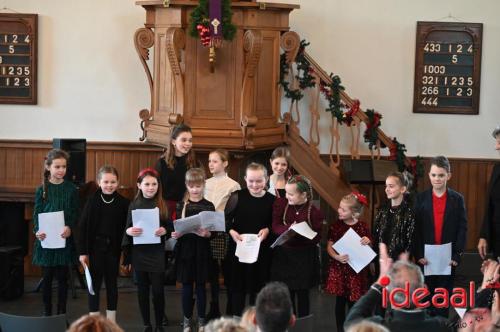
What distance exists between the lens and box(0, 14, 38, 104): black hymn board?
9.38 m

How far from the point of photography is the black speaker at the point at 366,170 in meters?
8.67

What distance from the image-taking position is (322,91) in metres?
8.95

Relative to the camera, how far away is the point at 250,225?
654 cm

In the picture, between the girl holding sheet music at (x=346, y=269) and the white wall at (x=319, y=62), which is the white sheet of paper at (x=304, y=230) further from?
the white wall at (x=319, y=62)

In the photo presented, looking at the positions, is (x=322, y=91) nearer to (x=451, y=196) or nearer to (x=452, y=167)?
(x=452, y=167)

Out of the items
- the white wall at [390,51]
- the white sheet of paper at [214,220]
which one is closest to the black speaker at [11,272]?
the white sheet of paper at [214,220]

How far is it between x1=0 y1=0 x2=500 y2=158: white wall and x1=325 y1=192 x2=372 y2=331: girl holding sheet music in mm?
3144

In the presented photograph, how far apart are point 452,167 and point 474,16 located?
167 centimetres

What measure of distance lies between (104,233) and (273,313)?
3244 millimetres

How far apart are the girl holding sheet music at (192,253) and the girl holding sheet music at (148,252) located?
0.44 ft

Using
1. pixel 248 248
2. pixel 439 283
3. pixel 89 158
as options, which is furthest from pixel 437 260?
pixel 89 158

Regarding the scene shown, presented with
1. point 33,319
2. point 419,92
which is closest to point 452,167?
point 419,92

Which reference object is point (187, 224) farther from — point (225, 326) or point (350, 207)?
point (225, 326)

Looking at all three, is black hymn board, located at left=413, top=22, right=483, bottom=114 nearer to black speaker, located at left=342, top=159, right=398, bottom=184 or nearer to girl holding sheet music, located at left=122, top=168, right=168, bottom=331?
black speaker, located at left=342, top=159, right=398, bottom=184
